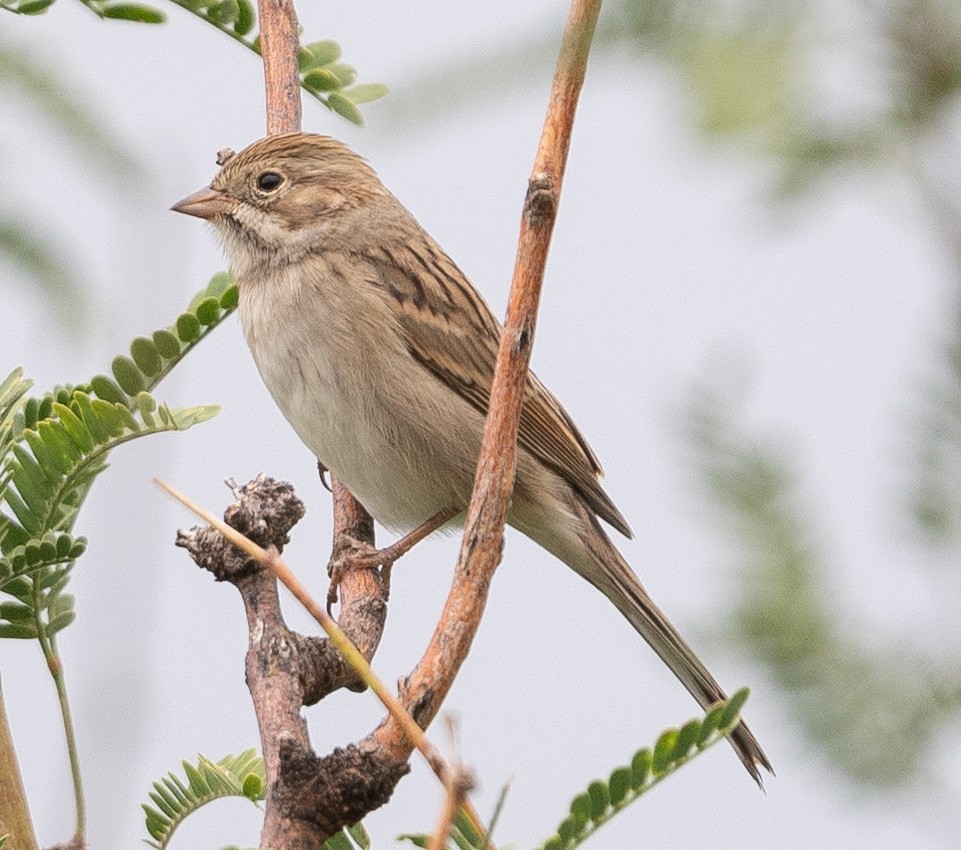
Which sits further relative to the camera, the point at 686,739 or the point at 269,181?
the point at 269,181

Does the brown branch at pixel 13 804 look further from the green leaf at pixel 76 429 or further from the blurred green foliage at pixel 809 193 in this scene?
the blurred green foliage at pixel 809 193

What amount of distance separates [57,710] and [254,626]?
34 cm

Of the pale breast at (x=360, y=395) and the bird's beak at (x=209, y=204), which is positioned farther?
the bird's beak at (x=209, y=204)

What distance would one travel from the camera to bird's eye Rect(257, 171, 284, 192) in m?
4.56

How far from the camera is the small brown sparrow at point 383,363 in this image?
162 inches

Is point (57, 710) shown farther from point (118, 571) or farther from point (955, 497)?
point (955, 497)

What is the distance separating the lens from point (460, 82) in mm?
601

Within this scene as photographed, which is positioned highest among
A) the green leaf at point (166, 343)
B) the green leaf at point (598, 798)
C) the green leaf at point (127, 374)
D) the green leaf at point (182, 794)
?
the green leaf at point (166, 343)

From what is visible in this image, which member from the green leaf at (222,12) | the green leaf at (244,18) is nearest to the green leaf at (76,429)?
the green leaf at (222,12)

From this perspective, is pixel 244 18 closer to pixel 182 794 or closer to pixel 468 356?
pixel 182 794

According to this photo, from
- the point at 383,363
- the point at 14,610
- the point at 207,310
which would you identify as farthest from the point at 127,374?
the point at 383,363

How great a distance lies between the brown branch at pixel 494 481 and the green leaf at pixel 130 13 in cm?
106

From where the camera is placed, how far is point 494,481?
1.77 metres

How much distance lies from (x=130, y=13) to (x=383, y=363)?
1982 millimetres
